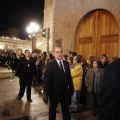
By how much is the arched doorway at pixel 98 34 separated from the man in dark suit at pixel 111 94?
7.34m

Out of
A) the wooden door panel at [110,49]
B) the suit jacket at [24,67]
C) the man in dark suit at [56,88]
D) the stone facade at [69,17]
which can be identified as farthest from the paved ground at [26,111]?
the stone facade at [69,17]

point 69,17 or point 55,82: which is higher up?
point 69,17

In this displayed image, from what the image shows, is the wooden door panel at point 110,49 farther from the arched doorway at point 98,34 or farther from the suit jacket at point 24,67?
the suit jacket at point 24,67

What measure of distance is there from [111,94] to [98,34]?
8.27 m

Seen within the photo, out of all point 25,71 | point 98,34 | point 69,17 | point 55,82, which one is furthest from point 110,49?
point 55,82

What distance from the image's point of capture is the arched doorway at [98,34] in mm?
9305

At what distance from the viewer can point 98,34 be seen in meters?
9.94

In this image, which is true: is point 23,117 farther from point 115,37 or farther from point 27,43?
point 27,43

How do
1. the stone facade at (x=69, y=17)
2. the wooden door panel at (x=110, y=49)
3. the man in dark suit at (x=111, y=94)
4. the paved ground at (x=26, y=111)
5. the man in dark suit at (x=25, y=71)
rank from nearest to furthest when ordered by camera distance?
the man in dark suit at (x=111, y=94) → the paved ground at (x=26, y=111) → the man in dark suit at (x=25, y=71) → the wooden door panel at (x=110, y=49) → the stone facade at (x=69, y=17)

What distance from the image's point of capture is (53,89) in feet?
17.2

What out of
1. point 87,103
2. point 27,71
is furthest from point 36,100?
point 87,103

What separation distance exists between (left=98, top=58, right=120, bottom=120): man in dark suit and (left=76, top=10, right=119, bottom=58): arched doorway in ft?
24.1

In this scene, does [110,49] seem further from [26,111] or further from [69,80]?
[26,111]

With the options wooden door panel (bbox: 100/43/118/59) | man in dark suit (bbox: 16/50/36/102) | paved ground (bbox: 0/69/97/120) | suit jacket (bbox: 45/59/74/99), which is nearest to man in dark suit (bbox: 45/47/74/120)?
suit jacket (bbox: 45/59/74/99)
